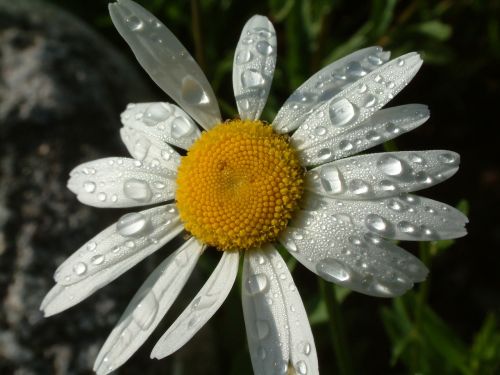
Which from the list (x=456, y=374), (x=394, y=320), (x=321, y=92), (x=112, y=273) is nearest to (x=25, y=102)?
(x=112, y=273)

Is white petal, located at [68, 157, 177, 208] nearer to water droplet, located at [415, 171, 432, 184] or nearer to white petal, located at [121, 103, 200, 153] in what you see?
white petal, located at [121, 103, 200, 153]

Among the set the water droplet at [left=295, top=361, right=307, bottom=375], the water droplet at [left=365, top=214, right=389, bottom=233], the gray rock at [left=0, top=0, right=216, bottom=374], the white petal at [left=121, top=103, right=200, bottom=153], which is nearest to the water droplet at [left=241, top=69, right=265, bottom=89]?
the white petal at [left=121, top=103, right=200, bottom=153]

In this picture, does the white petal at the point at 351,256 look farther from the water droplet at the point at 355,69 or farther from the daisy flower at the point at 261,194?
the water droplet at the point at 355,69

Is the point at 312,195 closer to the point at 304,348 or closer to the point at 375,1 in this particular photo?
the point at 304,348

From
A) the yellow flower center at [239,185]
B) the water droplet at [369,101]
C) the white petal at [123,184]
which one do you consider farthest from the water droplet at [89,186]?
the water droplet at [369,101]

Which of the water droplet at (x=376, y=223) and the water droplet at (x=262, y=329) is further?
the water droplet at (x=262, y=329)

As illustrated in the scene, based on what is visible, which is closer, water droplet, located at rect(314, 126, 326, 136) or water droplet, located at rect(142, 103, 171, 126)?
water droplet, located at rect(314, 126, 326, 136)
